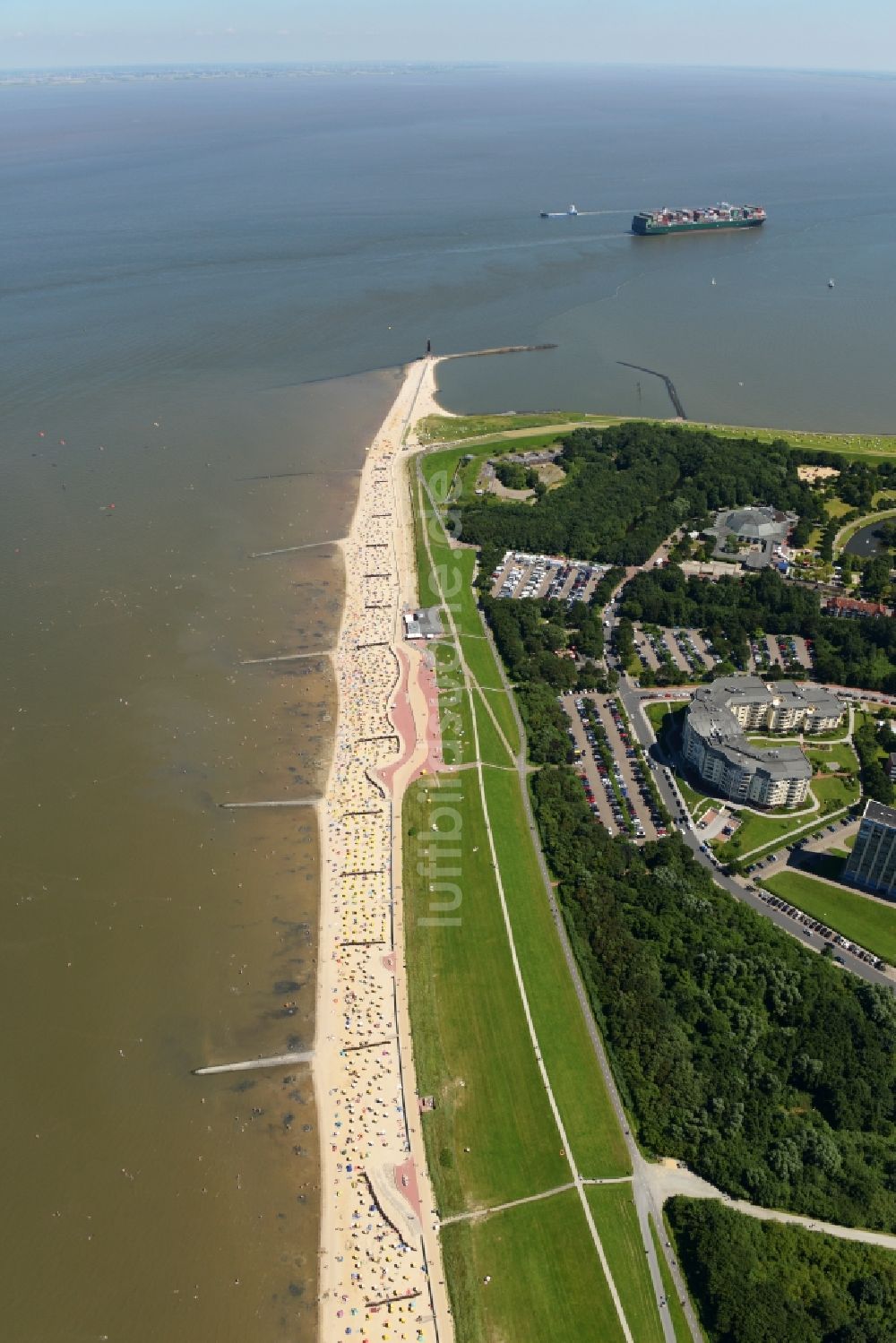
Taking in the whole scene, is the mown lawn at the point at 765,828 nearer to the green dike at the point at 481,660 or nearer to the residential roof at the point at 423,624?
the green dike at the point at 481,660

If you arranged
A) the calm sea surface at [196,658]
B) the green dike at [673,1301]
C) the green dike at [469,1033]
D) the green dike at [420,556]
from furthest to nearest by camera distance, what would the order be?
the green dike at [420,556], the green dike at [469,1033], the calm sea surface at [196,658], the green dike at [673,1301]

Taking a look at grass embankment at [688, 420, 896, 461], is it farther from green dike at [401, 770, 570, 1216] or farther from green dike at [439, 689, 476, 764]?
green dike at [401, 770, 570, 1216]

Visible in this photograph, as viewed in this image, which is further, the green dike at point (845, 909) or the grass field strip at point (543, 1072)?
the green dike at point (845, 909)

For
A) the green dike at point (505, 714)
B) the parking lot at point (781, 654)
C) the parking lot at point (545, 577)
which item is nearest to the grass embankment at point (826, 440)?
the parking lot at point (545, 577)

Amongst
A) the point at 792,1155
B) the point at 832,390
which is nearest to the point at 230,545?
the point at 792,1155

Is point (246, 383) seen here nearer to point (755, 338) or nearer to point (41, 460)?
point (41, 460)

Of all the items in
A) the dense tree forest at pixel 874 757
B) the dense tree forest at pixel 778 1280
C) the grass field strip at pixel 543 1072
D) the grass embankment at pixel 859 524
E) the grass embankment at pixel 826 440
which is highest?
the grass embankment at pixel 826 440
